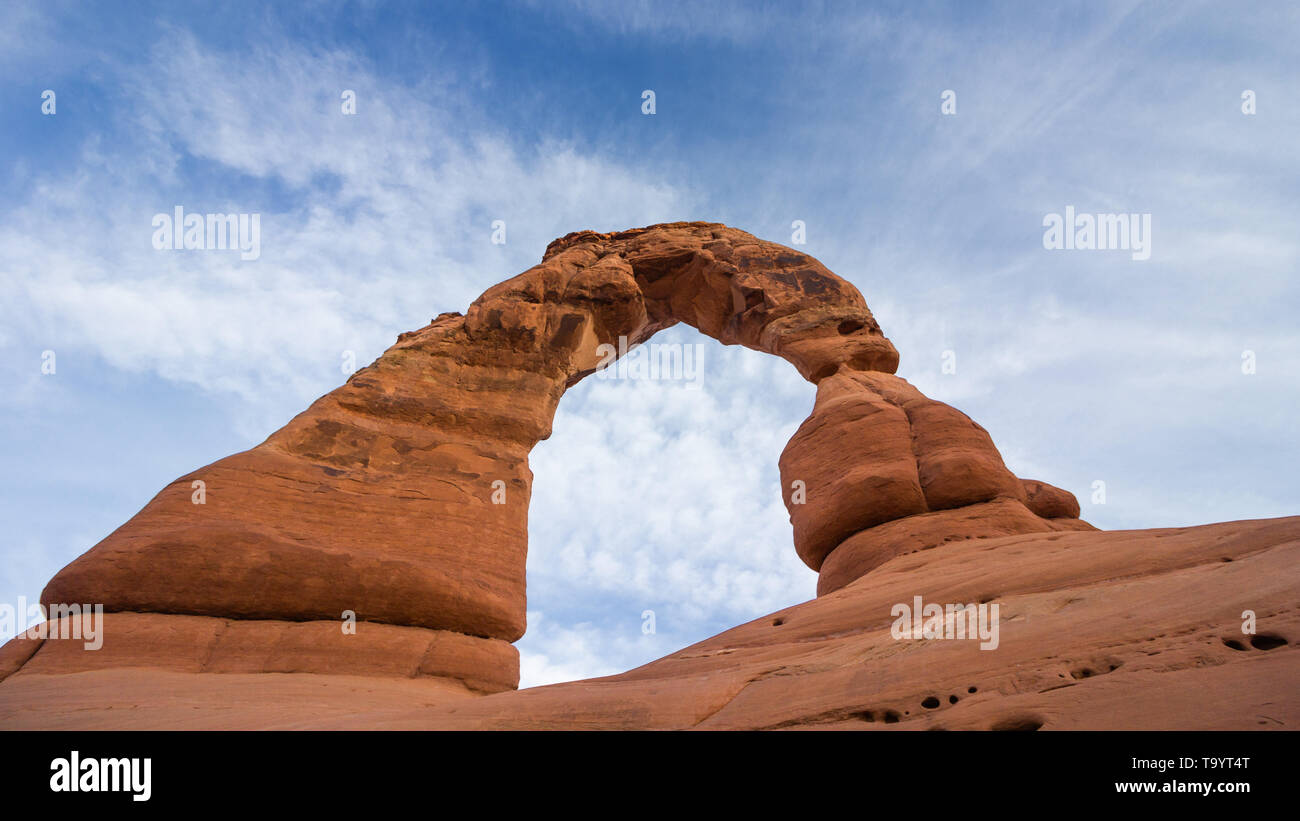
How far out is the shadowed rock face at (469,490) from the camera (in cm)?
899

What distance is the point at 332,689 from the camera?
8016 millimetres

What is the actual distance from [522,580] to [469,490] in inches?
59.5

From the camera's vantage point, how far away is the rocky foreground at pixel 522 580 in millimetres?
4836

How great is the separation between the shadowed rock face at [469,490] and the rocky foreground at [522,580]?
0.13 feet

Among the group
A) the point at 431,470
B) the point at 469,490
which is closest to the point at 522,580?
the point at 469,490

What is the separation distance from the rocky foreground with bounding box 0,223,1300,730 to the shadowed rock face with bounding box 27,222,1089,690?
0.04 meters

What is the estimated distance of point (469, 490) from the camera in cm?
1139

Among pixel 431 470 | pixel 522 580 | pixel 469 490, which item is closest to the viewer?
pixel 522 580

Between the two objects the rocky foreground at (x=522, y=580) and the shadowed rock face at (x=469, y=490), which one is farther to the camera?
the shadowed rock face at (x=469, y=490)

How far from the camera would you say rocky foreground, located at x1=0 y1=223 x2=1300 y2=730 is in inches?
190

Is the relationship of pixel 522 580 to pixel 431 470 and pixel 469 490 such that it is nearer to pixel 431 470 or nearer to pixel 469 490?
pixel 469 490

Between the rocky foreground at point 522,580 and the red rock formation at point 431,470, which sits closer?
the rocky foreground at point 522,580

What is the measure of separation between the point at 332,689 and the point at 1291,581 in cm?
782
